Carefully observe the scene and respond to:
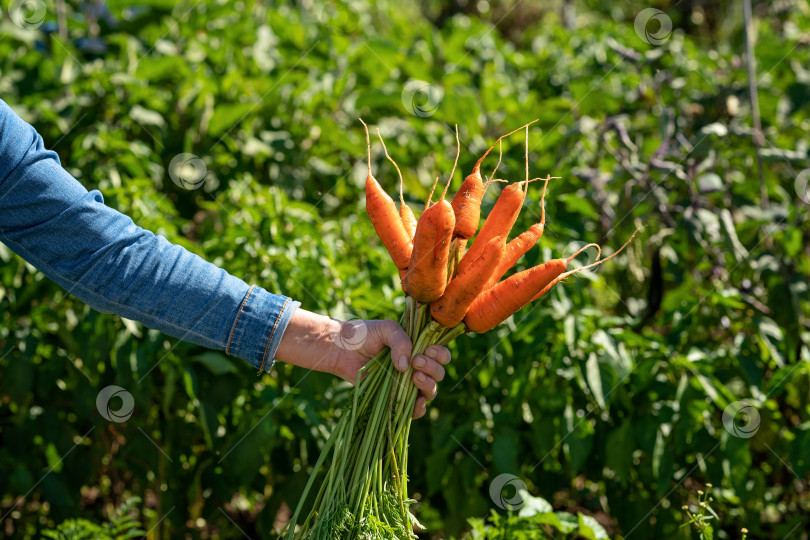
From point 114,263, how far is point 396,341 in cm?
63

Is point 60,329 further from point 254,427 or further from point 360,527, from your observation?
point 360,527

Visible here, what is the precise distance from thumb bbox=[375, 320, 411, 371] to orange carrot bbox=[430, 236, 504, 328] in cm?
11

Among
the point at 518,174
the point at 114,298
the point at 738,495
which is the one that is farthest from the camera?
the point at 518,174

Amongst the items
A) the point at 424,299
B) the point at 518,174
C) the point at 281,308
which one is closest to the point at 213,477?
the point at 281,308

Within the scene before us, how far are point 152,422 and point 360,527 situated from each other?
1159mm

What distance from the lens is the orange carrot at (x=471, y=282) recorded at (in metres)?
1.65

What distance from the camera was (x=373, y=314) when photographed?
2270 mm
